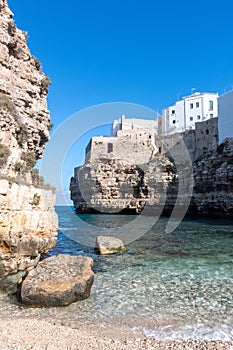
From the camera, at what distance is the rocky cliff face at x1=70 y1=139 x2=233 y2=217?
1055 inches

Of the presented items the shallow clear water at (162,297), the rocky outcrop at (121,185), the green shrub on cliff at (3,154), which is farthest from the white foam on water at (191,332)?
the rocky outcrop at (121,185)

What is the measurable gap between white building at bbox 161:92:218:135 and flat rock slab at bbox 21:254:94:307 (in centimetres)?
4432

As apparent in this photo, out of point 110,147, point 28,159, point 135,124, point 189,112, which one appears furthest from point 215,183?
point 135,124

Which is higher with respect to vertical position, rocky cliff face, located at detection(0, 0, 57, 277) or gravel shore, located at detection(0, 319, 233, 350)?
rocky cliff face, located at detection(0, 0, 57, 277)

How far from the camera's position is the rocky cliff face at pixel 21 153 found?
6406 mm

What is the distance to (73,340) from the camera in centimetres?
351

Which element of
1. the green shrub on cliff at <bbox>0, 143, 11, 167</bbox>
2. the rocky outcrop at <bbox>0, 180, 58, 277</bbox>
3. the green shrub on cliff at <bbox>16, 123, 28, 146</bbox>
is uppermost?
the green shrub on cliff at <bbox>16, 123, 28, 146</bbox>

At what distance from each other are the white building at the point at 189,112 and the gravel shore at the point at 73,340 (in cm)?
4560

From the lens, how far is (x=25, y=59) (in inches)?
468

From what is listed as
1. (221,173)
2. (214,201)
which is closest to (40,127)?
(221,173)

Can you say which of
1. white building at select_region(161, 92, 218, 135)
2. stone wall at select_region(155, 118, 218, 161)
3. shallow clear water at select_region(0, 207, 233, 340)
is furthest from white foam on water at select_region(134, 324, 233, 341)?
white building at select_region(161, 92, 218, 135)

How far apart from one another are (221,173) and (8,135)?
22.8 m

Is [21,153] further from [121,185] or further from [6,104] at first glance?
[121,185]

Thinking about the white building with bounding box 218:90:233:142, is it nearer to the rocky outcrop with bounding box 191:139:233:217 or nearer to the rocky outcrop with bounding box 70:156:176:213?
the rocky outcrop with bounding box 191:139:233:217
